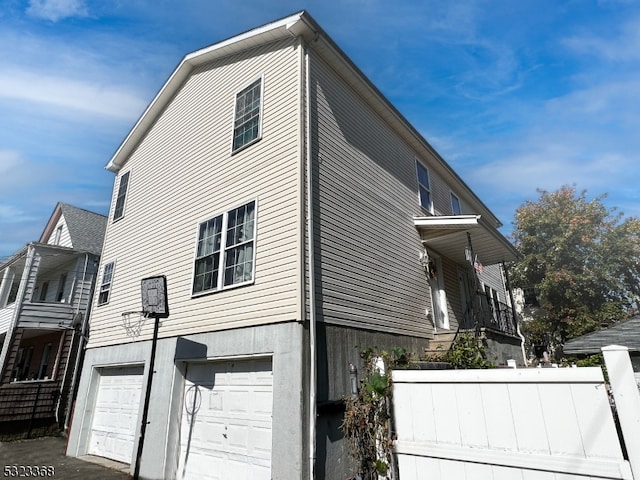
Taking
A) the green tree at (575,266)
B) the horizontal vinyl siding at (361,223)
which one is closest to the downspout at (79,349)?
the horizontal vinyl siding at (361,223)

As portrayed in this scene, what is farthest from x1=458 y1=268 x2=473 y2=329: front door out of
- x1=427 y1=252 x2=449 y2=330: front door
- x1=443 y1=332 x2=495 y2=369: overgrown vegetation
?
x1=443 y1=332 x2=495 y2=369: overgrown vegetation

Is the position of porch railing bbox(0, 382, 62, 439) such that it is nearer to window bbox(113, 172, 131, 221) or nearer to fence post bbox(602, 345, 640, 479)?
window bbox(113, 172, 131, 221)

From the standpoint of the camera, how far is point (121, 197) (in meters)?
12.9

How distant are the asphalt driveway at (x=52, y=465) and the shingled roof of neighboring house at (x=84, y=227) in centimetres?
956

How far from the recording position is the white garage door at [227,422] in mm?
6137

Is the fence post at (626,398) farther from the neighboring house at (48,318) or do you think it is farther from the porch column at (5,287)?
the porch column at (5,287)

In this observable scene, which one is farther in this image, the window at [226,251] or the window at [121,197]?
the window at [121,197]

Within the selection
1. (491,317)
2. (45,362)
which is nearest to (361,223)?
(491,317)

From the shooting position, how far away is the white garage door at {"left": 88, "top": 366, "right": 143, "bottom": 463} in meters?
8.88

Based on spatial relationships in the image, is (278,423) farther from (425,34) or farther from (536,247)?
(536,247)

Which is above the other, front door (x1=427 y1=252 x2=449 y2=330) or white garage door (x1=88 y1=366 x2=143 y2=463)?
front door (x1=427 y1=252 x2=449 y2=330)

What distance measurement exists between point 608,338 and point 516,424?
9.71 m

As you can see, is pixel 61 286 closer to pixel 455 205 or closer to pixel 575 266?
pixel 455 205

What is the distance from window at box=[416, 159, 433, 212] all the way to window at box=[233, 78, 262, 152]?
612 cm
